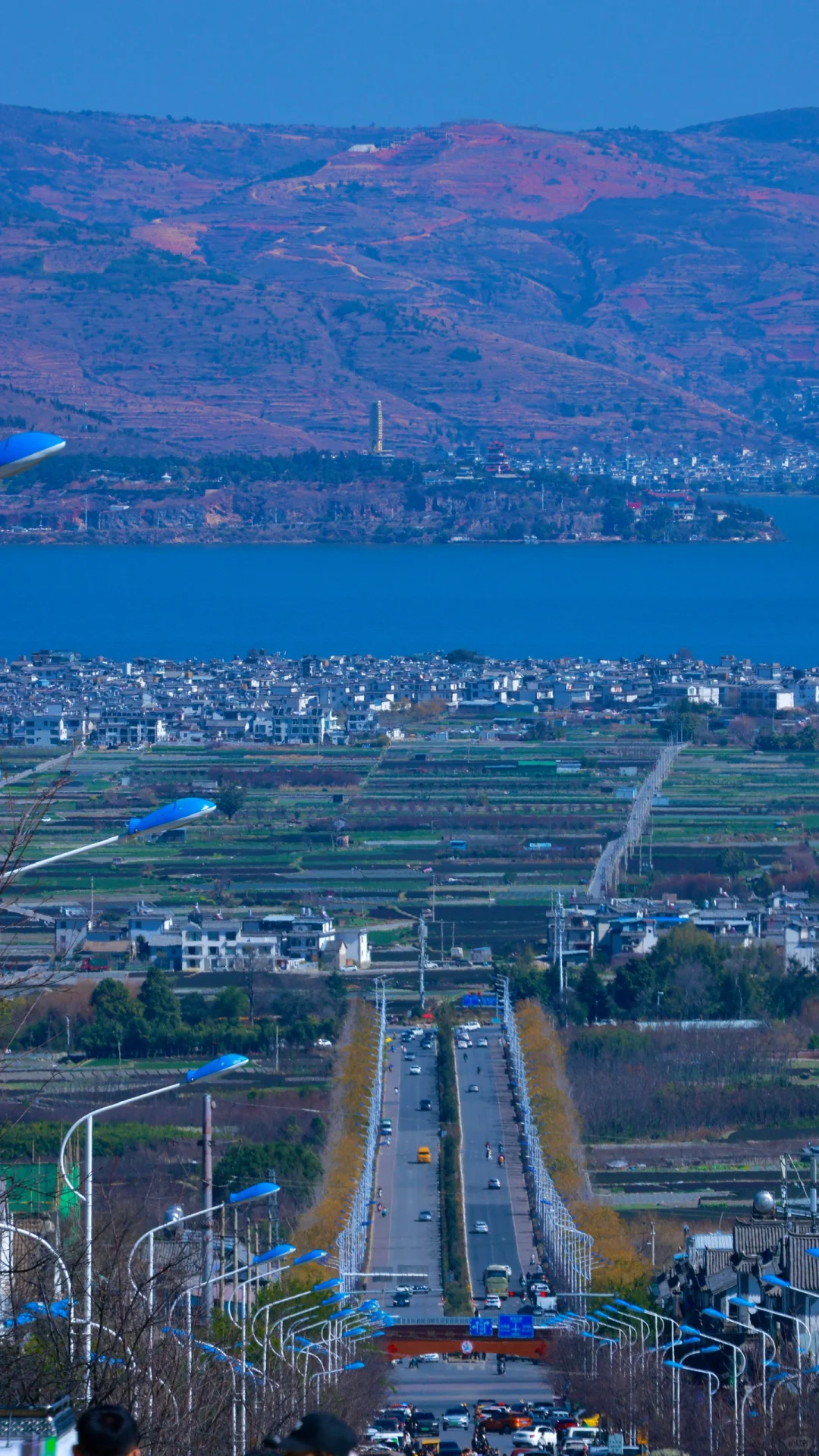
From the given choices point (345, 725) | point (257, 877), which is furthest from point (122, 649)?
point (257, 877)

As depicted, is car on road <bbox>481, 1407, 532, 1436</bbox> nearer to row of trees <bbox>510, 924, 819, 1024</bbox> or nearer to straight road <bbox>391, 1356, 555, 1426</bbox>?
straight road <bbox>391, 1356, 555, 1426</bbox>

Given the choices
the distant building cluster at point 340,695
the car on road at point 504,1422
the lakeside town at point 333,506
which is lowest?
the car on road at point 504,1422

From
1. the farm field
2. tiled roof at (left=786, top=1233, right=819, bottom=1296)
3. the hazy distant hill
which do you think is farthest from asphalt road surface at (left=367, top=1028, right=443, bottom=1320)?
the hazy distant hill

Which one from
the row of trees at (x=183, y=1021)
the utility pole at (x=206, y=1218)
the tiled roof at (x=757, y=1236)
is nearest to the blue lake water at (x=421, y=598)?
the row of trees at (x=183, y=1021)

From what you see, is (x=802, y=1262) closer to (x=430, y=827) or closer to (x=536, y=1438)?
(x=536, y=1438)

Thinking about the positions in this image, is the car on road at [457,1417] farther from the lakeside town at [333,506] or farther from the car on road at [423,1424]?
the lakeside town at [333,506]

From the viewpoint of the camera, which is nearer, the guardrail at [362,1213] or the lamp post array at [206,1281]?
the lamp post array at [206,1281]
